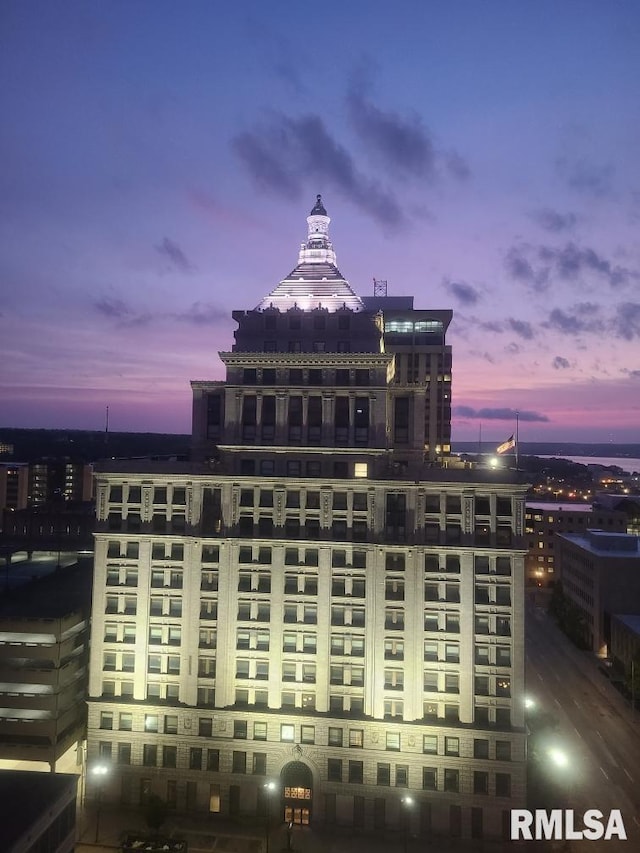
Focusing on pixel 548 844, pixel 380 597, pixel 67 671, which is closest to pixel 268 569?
pixel 380 597

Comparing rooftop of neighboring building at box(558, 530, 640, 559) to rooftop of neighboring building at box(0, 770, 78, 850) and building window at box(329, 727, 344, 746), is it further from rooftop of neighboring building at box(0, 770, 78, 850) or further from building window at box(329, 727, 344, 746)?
rooftop of neighboring building at box(0, 770, 78, 850)

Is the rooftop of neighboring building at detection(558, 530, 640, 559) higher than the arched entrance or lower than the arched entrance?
higher

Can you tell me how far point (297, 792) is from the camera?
206ft

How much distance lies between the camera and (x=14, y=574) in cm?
8381

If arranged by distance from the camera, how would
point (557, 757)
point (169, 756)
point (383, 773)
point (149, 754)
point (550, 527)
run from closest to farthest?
point (383, 773) < point (169, 756) < point (149, 754) < point (557, 757) < point (550, 527)

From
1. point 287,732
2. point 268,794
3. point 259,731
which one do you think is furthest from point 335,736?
point 268,794

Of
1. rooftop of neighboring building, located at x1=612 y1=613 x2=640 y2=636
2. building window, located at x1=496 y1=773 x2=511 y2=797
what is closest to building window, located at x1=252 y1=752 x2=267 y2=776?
building window, located at x1=496 y1=773 x2=511 y2=797

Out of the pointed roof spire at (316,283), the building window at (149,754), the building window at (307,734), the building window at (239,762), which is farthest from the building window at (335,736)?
the pointed roof spire at (316,283)

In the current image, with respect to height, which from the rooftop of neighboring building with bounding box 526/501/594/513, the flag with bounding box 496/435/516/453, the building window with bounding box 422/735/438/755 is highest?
the flag with bounding box 496/435/516/453

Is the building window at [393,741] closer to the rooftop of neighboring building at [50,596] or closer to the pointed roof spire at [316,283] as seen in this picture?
the rooftop of neighboring building at [50,596]

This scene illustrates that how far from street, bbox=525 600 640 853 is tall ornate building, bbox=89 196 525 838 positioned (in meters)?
10.5

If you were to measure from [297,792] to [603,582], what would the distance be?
75.3 m

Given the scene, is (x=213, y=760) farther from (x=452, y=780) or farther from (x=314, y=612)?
(x=452, y=780)

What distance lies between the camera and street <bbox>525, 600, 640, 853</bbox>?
64188 mm
